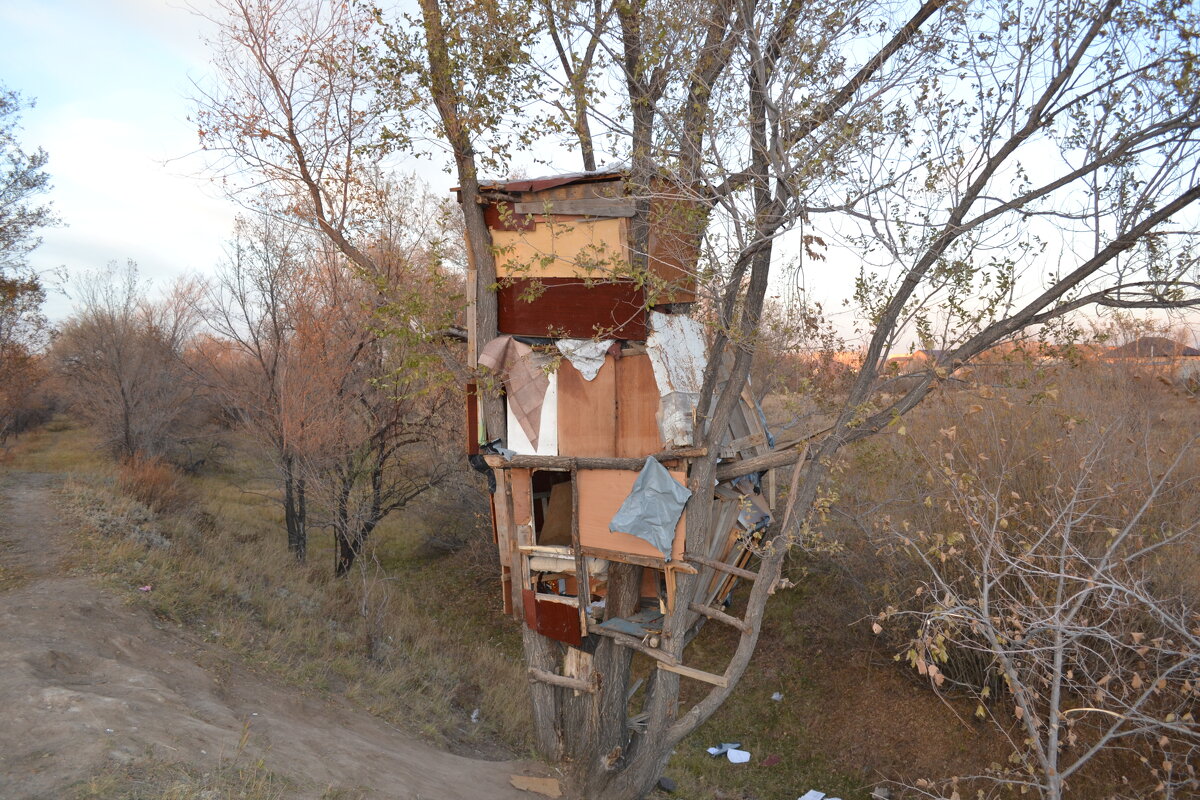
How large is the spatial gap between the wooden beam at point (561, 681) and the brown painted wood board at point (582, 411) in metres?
2.90

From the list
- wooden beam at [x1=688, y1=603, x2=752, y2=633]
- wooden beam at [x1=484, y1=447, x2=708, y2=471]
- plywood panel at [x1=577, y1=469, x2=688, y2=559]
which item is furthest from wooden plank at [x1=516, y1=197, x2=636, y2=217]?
wooden beam at [x1=688, y1=603, x2=752, y2=633]

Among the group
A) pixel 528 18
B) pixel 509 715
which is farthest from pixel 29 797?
pixel 528 18

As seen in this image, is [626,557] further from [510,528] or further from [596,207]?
[596,207]

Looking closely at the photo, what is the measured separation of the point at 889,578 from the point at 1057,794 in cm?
753

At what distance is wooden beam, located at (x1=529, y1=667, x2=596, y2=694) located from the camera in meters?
8.90

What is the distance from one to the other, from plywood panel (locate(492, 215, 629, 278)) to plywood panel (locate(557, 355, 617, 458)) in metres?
1.12

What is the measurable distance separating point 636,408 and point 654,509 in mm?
1323

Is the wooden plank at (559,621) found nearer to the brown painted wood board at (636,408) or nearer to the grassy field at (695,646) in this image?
the brown painted wood board at (636,408)

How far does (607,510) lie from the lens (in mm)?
8102

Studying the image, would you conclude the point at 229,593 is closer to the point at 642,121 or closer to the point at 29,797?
the point at 29,797

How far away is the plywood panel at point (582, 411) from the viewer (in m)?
8.40

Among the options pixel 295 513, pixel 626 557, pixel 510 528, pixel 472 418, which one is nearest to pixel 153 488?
pixel 295 513

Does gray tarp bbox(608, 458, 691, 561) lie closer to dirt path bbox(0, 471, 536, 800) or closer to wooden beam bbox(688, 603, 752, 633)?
wooden beam bbox(688, 603, 752, 633)

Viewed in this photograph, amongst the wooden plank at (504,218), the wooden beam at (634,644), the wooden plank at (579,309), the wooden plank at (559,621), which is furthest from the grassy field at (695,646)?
the wooden plank at (504,218)
